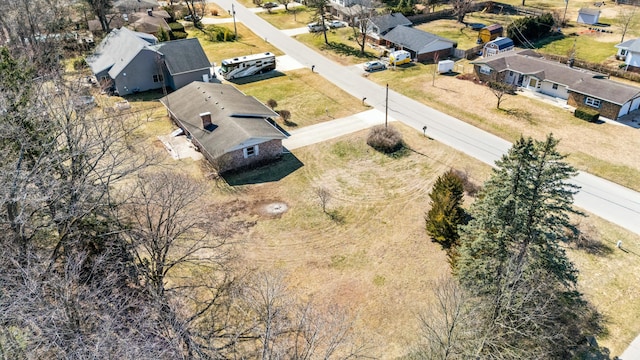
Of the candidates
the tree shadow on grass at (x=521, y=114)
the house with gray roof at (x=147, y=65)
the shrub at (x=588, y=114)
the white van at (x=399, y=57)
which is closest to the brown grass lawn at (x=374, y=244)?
A: the tree shadow on grass at (x=521, y=114)

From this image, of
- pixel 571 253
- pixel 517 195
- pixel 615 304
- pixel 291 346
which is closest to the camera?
pixel 517 195

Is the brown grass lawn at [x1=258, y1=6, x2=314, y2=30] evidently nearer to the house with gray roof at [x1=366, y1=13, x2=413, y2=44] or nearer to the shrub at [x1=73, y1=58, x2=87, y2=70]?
the house with gray roof at [x1=366, y1=13, x2=413, y2=44]

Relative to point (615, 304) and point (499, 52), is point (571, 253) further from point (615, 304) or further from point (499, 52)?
point (499, 52)

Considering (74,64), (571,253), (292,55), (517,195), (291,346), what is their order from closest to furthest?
(517,195), (291,346), (571,253), (74,64), (292,55)

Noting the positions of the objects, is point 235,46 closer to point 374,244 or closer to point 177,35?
point 177,35

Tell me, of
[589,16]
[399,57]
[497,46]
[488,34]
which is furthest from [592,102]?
[589,16]

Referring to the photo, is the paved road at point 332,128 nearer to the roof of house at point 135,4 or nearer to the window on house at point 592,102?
the window on house at point 592,102

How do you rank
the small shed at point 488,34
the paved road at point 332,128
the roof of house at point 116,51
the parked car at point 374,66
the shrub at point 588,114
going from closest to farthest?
the paved road at point 332,128 < the shrub at point 588,114 < the roof of house at point 116,51 < the parked car at point 374,66 < the small shed at point 488,34

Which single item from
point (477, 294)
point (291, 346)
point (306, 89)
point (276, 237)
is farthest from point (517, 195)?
point (306, 89)
